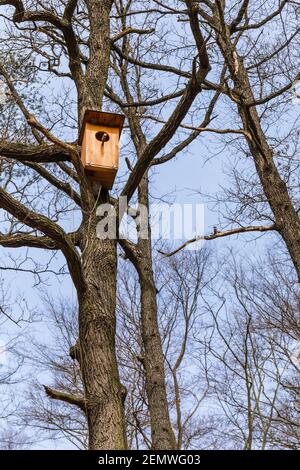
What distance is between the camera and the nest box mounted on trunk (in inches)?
164

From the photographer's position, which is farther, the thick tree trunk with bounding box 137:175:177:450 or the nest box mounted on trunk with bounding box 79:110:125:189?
the thick tree trunk with bounding box 137:175:177:450

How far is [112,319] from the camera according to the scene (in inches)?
154

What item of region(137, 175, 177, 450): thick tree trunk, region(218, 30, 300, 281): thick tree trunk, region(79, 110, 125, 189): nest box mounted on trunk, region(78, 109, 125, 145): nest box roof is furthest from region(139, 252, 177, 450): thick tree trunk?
region(78, 109, 125, 145): nest box roof

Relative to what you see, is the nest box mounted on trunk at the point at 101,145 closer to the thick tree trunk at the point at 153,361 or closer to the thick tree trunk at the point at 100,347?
the thick tree trunk at the point at 100,347

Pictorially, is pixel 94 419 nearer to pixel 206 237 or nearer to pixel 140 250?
pixel 206 237

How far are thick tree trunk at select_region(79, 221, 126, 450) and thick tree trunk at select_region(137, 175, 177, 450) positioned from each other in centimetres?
276

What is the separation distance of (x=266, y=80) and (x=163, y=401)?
3.62 meters

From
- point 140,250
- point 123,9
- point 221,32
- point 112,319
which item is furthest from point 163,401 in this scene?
point 123,9

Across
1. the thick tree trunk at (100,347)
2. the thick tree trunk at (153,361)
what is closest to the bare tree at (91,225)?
the thick tree trunk at (100,347)

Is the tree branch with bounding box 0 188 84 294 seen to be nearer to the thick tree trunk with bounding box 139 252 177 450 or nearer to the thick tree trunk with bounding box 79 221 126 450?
the thick tree trunk with bounding box 79 221 126 450

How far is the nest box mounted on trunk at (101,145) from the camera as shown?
4172 mm

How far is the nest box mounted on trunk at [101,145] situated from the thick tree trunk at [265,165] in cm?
157

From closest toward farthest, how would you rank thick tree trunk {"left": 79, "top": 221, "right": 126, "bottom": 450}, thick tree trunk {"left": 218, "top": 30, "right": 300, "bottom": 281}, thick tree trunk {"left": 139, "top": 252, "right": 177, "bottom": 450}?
thick tree trunk {"left": 79, "top": 221, "right": 126, "bottom": 450}, thick tree trunk {"left": 218, "top": 30, "right": 300, "bottom": 281}, thick tree trunk {"left": 139, "top": 252, "right": 177, "bottom": 450}

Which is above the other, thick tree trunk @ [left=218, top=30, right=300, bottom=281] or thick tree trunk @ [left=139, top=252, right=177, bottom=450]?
thick tree trunk @ [left=218, top=30, right=300, bottom=281]
